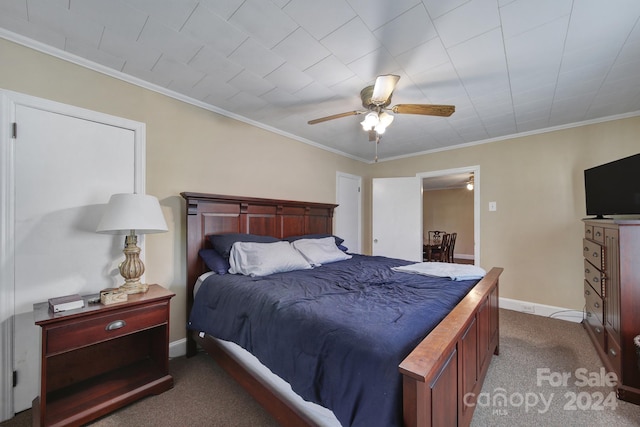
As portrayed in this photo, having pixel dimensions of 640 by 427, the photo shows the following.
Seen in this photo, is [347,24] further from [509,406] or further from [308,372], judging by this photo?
[509,406]

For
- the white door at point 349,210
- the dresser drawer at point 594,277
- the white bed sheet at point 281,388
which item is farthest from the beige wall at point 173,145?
the dresser drawer at point 594,277

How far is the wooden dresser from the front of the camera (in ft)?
5.58

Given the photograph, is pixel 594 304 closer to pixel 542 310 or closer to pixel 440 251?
pixel 542 310

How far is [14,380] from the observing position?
161 centimetres

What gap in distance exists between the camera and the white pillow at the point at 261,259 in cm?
212

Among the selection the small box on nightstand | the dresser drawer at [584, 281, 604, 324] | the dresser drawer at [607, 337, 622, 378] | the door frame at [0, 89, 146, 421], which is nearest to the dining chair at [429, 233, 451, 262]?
the dresser drawer at [584, 281, 604, 324]

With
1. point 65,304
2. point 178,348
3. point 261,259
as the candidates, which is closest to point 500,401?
point 261,259

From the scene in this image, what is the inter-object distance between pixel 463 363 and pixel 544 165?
3211 millimetres

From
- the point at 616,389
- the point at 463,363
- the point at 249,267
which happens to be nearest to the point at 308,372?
the point at 463,363

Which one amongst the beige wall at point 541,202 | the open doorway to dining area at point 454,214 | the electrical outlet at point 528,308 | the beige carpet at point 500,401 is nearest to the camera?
the beige carpet at point 500,401

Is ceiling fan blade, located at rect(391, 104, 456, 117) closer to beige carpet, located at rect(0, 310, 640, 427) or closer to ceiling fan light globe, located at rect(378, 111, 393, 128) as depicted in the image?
ceiling fan light globe, located at rect(378, 111, 393, 128)

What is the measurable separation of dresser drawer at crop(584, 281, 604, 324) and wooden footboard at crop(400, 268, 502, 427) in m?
1.16

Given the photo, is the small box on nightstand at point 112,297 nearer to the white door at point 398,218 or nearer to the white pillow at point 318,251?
the white pillow at point 318,251

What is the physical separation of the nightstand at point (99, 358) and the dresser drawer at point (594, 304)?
356 centimetres
